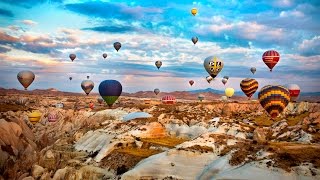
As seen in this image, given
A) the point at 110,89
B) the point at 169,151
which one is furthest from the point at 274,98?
the point at 110,89

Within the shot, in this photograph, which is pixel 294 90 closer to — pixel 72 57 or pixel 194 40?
pixel 194 40

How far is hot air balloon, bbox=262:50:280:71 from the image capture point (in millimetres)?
96312

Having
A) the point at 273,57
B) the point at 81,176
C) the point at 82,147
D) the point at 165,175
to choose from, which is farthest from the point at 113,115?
the point at 165,175

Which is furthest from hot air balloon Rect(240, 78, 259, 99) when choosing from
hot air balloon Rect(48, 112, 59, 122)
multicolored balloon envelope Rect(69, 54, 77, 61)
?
hot air balloon Rect(48, 112, 59, 122)

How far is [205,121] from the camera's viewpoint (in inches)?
3888

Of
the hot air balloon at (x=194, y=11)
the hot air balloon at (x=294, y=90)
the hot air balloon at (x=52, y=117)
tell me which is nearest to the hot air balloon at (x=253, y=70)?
the hot air balloon at (x=294, y=90)

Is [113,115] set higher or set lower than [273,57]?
lower

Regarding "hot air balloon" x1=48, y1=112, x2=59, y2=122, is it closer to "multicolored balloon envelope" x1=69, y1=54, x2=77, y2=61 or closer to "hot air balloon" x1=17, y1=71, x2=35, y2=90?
"multicolored balloon envelope" x1=69, y1=54, x2=77, y2=61

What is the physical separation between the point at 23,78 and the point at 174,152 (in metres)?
76.0

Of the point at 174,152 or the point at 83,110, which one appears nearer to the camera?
the point at 174,152

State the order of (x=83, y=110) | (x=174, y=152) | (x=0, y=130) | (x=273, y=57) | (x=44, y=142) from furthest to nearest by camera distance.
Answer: (x=83, y=110) < (x=44, y=142) < (x=273, y=57) < (x=0, y=130) < (x=174, y=152)

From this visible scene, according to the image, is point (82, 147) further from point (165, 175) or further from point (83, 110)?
point (83, 110)

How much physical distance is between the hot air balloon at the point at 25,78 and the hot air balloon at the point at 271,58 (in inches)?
2791

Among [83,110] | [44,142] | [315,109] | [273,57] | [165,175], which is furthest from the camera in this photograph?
[83,110]
